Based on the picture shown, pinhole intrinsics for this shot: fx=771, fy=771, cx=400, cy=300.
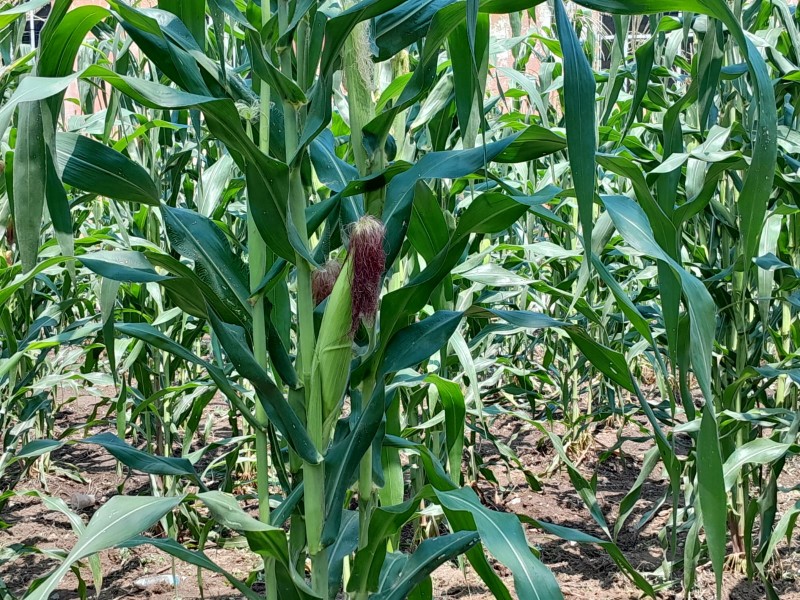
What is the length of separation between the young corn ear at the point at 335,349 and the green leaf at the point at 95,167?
26 cm

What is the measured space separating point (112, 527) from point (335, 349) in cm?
32

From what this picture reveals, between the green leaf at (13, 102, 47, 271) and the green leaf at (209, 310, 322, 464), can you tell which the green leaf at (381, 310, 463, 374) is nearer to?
the green leaf at (209, 310, 322, 464)

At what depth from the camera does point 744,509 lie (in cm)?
207

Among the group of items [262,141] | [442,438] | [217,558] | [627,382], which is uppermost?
[262,141]

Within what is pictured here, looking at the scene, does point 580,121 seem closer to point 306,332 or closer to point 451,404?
point 306,332

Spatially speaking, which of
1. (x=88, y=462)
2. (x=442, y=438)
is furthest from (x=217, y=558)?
(x=88, y=462)

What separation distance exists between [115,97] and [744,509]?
186cm

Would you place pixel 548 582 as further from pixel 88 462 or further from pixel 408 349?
pixel 88 462

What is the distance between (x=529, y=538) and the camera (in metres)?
2.52

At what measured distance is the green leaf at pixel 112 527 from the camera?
79 centimetres

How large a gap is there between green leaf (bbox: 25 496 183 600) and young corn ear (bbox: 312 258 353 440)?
0.22 metres

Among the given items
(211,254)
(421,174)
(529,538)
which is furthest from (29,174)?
(529,538)

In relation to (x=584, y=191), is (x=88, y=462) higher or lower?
lower

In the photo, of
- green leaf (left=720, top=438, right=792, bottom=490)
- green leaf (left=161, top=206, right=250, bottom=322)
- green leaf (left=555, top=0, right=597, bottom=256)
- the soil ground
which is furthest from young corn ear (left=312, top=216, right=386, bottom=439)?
green leaf (left=720, top=438, right=792, bottom=490)
